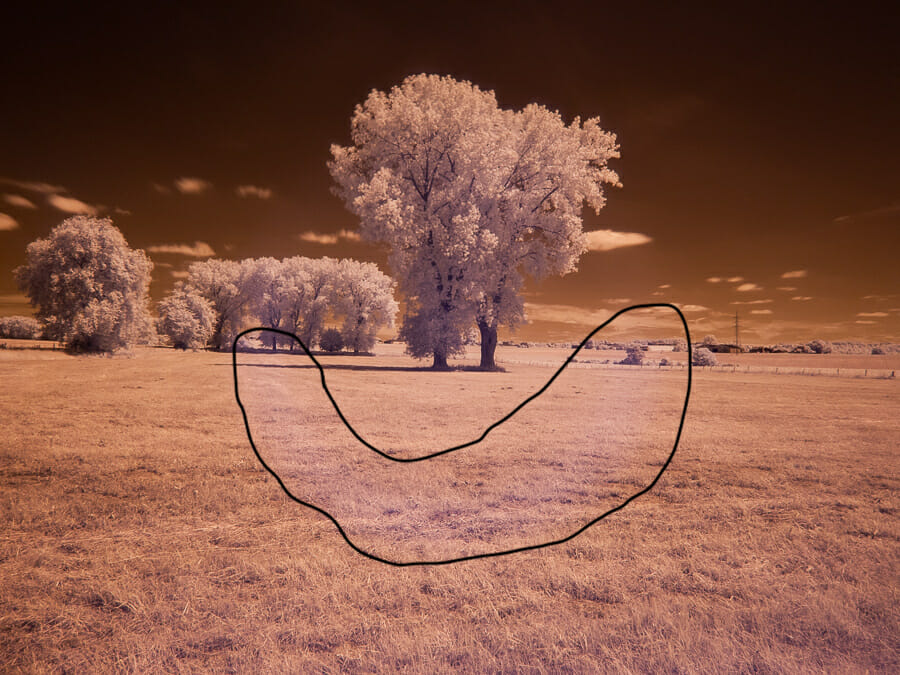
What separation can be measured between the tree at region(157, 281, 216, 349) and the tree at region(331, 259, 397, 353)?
19569 millimetres

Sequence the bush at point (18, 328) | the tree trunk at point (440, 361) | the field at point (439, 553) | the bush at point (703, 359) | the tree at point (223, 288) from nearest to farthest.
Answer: the field at point (439, 553)
the tree trunk at point (440, 361)
the bush at point (703, 359)
the tree at point (223, 288)
the bush at point (18, 328)

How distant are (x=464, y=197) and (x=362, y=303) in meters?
34.4

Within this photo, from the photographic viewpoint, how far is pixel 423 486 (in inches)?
239

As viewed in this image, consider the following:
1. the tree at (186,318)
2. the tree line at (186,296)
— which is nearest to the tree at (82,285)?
the tree line at (186,296)

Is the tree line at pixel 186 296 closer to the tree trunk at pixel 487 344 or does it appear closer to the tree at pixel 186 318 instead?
the tree at pixel 186 318

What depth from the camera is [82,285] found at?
38.6 m

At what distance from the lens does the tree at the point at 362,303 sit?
56.7 meters

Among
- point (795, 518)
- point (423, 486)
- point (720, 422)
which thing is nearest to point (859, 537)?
point (795, 518)

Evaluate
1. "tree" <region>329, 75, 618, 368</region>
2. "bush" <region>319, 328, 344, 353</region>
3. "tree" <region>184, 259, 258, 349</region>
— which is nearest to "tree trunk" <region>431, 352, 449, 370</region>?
"tree" <region>329, 75, 618, 368</region>

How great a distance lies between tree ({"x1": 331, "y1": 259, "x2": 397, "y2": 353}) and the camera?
186ft

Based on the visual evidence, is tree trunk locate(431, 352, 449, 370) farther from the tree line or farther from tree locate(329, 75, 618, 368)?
the tree line

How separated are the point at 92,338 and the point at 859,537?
158ft

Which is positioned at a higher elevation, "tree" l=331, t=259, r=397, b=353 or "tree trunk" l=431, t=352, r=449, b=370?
"tree" l=331, t=259, r=397, b=353

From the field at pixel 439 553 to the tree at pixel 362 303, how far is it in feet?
157
